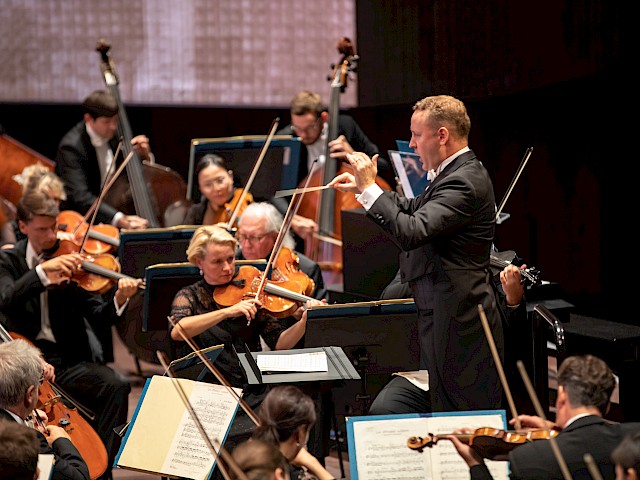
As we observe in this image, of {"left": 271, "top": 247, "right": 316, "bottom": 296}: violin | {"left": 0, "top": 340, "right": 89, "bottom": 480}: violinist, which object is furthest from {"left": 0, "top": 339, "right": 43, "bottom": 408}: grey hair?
{"left": 271, "top": 247, "right": 316, "bottom": 296}: violin

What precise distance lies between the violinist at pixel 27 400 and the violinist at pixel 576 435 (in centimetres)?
110

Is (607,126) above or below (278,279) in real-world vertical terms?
above

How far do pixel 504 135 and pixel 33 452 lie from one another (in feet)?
11.4

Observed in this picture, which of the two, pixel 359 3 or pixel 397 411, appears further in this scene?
pixel 359 3

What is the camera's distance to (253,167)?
5.21 metres

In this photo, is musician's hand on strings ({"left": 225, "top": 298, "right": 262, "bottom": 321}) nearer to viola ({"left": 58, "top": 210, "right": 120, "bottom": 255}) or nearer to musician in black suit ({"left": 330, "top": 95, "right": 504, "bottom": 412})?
musician in black suit ({"left": 330, "top": 95, "right": 504, "bottom": 412})

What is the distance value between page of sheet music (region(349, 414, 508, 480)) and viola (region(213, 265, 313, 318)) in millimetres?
1104

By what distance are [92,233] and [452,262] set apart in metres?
2.23

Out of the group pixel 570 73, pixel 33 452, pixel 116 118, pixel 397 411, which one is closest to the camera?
pixel 33 452

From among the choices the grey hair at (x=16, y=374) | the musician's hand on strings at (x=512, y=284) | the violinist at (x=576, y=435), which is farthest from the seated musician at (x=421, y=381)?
the grey hair at (x=16, y=374)

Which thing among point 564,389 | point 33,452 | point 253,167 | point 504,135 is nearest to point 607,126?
point 504,135

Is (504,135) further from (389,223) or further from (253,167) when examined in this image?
(389,223)

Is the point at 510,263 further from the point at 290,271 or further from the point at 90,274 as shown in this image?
the point at 90,274

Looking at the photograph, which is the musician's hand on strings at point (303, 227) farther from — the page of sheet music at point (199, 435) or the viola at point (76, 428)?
the page of sheet music at point (199, 435)
